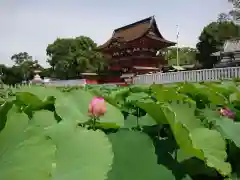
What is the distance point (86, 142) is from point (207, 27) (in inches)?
1260

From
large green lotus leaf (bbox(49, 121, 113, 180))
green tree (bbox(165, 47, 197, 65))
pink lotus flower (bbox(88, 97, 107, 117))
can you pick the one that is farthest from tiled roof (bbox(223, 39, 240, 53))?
green tree (bbox(165, 47, 197, 65))

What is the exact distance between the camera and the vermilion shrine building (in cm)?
2264

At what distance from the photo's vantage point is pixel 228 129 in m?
0.69

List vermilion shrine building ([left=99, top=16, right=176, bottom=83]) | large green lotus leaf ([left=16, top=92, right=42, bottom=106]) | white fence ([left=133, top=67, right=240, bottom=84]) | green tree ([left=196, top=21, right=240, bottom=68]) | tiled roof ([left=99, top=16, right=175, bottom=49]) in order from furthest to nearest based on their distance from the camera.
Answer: green tree ([left=196, top=21, right=240, bottom=68]) → tiled roof ([left=99, top=16, right=175, bottom=49]) → vermilion shrine building ([left=99, top=16, right=176, bottom=83]) → white fence ([left=133, top=67, right=240, bottom=84]) → large green lotus leaf ([left=16, top=92, right=42, bottom=106])

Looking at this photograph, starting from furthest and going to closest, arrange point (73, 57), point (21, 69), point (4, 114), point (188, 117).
A: point (21, 69)
point (73, 57)
point (188, 117)
point (4, 114)

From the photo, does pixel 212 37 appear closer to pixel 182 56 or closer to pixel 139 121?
pixel 182 56

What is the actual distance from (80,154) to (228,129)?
386 millimetres

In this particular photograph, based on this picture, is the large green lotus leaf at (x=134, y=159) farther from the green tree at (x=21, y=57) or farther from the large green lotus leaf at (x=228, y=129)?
the green tree at (x=21, y=57)

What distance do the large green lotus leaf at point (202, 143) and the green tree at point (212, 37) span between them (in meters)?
29.6

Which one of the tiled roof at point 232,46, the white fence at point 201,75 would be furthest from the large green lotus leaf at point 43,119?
the tiled roof at point 232,46

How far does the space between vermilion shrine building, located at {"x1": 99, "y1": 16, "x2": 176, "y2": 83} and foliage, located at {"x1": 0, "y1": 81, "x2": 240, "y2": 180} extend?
2105 centimetres

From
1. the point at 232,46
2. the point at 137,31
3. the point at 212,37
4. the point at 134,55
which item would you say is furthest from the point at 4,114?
the point at 212,37

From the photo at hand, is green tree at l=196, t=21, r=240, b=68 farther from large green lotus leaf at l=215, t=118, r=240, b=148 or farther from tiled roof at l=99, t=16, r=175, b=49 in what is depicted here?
large green lotus leaf at l=215, t=118, r=240, b=148

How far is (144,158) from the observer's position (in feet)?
1.53
